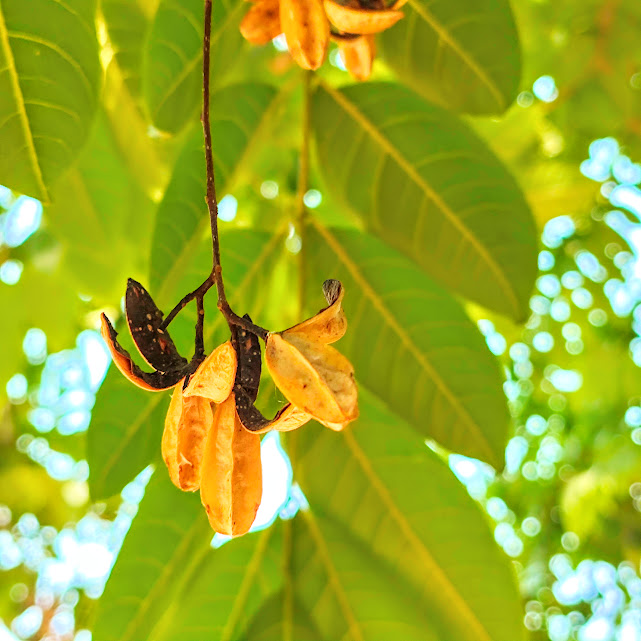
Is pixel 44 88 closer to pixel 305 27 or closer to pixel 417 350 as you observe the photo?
pixel 305 27

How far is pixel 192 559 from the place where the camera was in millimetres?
843

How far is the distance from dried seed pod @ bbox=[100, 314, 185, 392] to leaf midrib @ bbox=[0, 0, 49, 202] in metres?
0.19

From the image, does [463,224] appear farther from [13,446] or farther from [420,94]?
[13,446]

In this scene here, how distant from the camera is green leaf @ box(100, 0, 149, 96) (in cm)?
113

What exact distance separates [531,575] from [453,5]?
9.42 feet

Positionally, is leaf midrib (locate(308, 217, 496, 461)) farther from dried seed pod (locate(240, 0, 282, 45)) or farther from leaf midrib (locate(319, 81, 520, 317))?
dried seed pod (locate(240, 0, 282, 45))

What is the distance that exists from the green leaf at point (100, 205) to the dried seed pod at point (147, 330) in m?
0.83

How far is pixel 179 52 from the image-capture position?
0.79 metres

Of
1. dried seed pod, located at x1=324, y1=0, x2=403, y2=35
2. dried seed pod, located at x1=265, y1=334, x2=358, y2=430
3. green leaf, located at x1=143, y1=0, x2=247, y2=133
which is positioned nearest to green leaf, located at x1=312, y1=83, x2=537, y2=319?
green leaf, located at x1=143, y1=0, x2=247, y2=133

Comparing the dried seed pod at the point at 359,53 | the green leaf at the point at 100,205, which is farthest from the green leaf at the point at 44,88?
the green leaf at the point at 100,205

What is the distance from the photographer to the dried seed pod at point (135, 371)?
0.54m

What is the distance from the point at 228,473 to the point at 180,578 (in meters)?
0.37

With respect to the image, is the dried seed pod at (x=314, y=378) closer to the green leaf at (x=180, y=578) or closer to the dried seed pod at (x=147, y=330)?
the dried seed pod at (x=147, y=330)

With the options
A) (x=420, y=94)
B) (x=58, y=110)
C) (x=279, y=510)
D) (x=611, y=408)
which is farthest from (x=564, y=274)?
(x=58, y=110)
